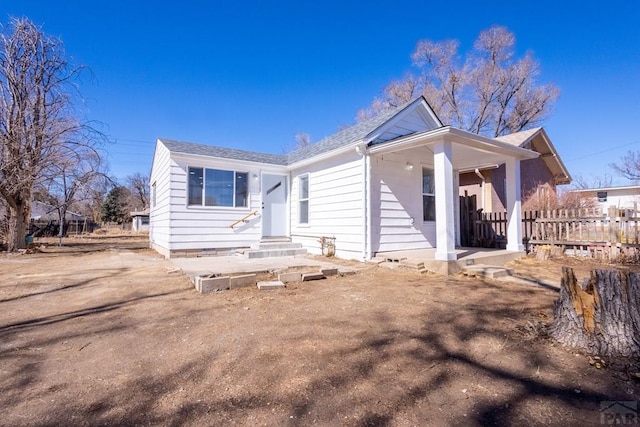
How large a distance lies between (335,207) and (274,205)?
2.73 metres

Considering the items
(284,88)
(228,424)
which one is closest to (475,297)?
(228,424)

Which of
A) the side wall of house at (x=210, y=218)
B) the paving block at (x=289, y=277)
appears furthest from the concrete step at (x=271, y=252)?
the paving block at (x=289, y=277)

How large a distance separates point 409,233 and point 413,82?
62.9 ft

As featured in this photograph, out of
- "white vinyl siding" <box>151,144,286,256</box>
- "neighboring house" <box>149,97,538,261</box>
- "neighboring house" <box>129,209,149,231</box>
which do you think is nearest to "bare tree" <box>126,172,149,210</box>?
"neighboring house" <box>129,209,149,231</box>

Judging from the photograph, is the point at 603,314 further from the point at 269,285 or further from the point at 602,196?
the point at 602,196

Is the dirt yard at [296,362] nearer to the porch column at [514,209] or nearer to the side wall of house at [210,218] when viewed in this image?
the porch column at [514,209]

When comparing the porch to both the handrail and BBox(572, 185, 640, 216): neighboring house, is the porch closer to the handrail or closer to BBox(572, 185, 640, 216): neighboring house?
the handrail

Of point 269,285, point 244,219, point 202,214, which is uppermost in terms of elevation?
point 202,214

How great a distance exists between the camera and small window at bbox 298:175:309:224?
9750mm

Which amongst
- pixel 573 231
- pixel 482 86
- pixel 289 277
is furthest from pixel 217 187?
pixel 482 86

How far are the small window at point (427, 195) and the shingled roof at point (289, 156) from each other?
2.04 meters

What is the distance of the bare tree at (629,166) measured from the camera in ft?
75.5

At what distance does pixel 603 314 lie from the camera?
2.53 m

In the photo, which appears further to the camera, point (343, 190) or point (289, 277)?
point (343, 190)
